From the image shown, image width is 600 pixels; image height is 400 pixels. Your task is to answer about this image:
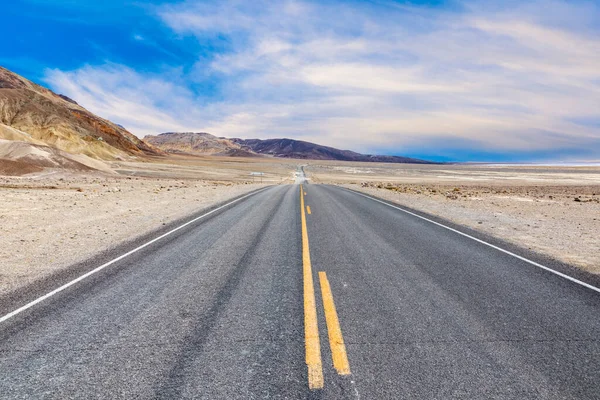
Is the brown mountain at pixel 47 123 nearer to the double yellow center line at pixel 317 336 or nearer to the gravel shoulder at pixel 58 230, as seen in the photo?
the gravel shoulder at pixel 58 230

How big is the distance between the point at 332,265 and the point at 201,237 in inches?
167

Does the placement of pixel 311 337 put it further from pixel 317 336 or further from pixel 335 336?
pixel 335 336

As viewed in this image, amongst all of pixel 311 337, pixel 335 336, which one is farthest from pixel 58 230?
pixel 335 336

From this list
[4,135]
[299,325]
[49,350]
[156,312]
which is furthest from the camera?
[4,135]

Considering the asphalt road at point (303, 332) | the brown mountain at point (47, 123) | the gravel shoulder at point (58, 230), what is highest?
the brown mountain at point (47, 123)

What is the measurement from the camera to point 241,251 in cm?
782

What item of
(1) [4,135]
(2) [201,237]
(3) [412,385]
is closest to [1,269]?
(2) [201,237]

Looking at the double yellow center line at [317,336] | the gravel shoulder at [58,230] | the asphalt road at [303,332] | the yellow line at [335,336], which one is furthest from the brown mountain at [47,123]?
the yellow line at [335,336]

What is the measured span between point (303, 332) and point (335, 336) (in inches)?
14.9

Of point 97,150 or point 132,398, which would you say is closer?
point 132,398

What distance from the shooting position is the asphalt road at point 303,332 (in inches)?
122

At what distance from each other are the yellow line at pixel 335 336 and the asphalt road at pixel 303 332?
24mm

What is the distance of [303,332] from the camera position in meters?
4.01

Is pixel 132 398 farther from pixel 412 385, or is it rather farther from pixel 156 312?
pixel 412 385
